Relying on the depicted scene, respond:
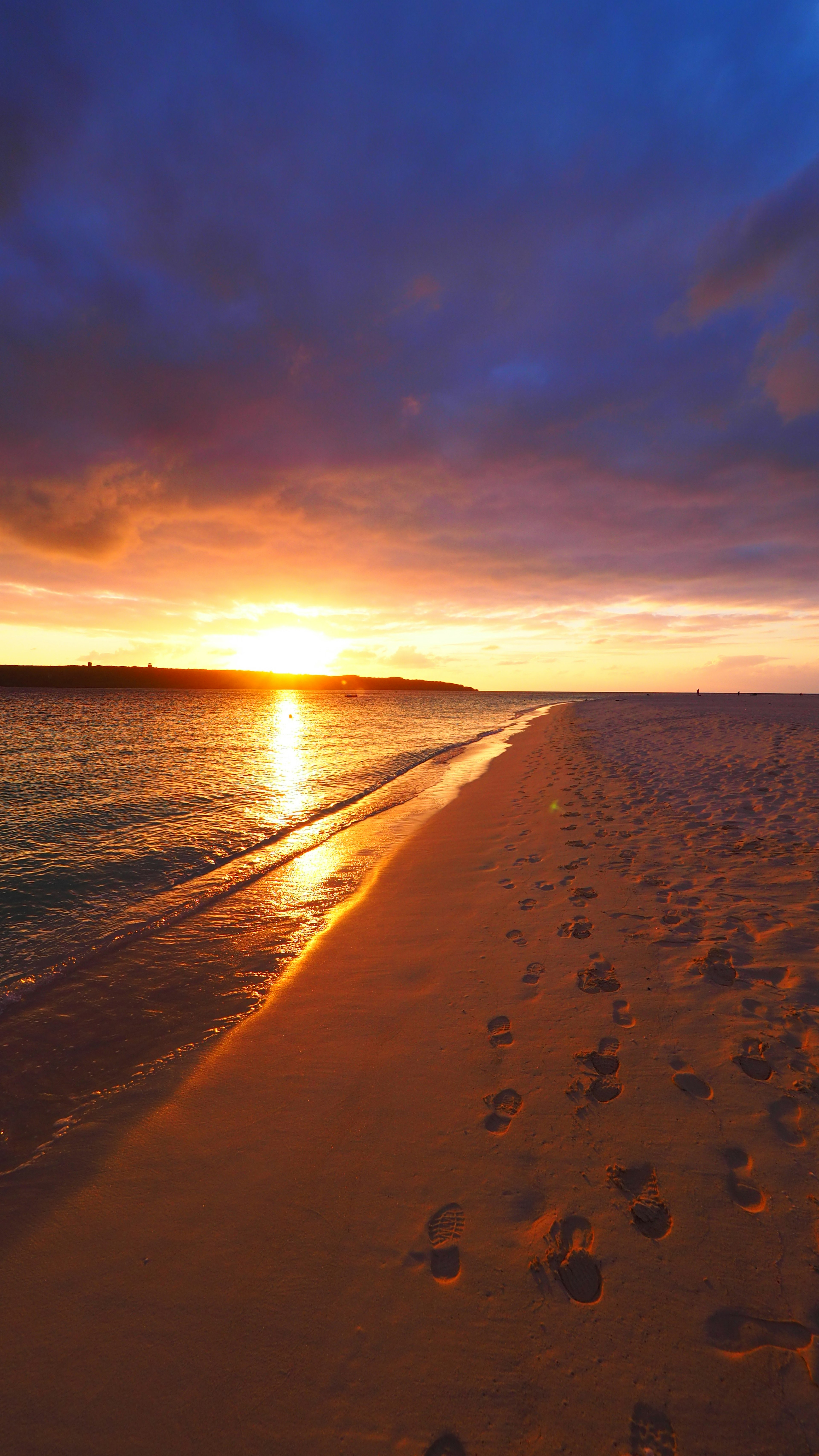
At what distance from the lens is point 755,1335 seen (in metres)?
2.62

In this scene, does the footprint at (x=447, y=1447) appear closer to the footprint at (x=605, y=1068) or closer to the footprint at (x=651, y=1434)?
the footprint at (x=651, y=1434)

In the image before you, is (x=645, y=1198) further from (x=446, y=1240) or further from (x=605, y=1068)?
(x=446, y=1240)

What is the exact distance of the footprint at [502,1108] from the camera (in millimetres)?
4047

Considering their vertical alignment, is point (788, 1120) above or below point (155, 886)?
above

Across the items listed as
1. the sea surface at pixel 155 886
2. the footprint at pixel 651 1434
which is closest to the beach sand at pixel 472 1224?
the footprint at pixel 651 1434

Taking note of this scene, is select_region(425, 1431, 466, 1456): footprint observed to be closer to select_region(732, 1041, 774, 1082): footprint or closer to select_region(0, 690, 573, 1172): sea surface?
select_region(732, 1041, 774, 1082): footprint

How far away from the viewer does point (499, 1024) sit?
5211 mm

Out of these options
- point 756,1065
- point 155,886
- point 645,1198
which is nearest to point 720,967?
point 756,1065

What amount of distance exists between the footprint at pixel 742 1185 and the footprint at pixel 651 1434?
4.09 ft

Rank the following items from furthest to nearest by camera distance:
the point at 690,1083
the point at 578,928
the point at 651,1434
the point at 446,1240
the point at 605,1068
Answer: the point at 578,928 < the point at 605,1068 < the point at 690,1083 < the point at 446,1240 < the point at 651,1434

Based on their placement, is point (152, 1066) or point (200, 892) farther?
point (200, 892)

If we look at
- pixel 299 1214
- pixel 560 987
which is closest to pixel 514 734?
pixel 560 987

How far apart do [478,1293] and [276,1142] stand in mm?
1891

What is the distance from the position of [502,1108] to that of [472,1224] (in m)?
0.94
